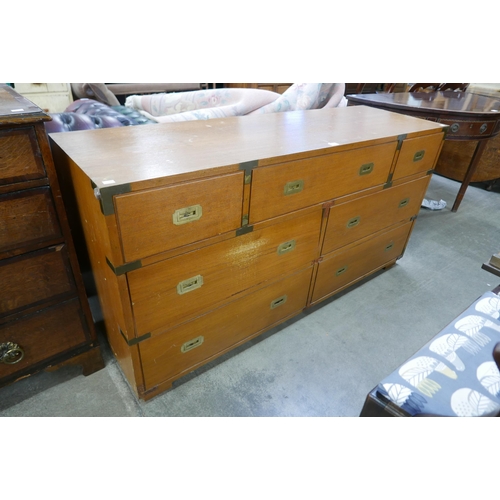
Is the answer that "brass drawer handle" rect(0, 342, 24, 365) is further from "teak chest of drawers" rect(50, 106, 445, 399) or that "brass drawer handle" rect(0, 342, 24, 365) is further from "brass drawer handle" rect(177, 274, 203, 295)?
"brass drawer handle" rect(177, 274, 203, 295)

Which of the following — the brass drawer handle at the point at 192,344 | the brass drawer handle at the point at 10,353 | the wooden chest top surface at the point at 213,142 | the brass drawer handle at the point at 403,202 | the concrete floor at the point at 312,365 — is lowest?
the concrete floor at the point at 312,365

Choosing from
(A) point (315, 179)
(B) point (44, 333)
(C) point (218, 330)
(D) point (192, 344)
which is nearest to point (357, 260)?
(A) point (315, 179)

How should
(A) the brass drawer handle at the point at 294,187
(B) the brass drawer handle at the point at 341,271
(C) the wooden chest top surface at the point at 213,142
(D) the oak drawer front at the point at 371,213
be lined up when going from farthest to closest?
(B) the brass drawer handle at the point at 341,271 < (D) the oak drawer front at the point at 371,213 < (A) the brass drawer handle at the point at 294,187 < (C) the wooden chest top surface at the point at 213,142

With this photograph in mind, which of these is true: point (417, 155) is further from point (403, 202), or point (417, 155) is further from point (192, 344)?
point (192, 344)

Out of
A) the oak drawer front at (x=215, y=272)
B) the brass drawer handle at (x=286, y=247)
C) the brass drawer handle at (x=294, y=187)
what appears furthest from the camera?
the brass drawer handle at (x=286, y=247)

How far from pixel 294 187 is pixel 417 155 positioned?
74 cm

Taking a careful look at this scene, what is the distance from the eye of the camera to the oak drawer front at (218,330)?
113cm

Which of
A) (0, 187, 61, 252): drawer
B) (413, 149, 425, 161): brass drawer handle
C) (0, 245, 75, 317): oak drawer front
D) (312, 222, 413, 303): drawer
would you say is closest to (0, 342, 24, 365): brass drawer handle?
(0, 245, 75, 317): oak drawer front

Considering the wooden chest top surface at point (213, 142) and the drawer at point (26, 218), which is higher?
the wooden chest top surface at point (213, 142)

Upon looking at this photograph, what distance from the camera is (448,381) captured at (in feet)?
2.68

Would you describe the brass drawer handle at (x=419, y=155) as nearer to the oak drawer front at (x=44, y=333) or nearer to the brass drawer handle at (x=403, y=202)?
the brass drawer handle at (x=403, y=202)

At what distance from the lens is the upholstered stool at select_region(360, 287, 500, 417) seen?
76 centimetres

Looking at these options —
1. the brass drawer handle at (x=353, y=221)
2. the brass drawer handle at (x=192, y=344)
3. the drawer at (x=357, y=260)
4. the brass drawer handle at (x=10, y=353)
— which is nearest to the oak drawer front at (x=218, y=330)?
the brass drawer handle at (x=192, y=344)

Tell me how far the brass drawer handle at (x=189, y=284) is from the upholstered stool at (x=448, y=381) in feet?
1.86
